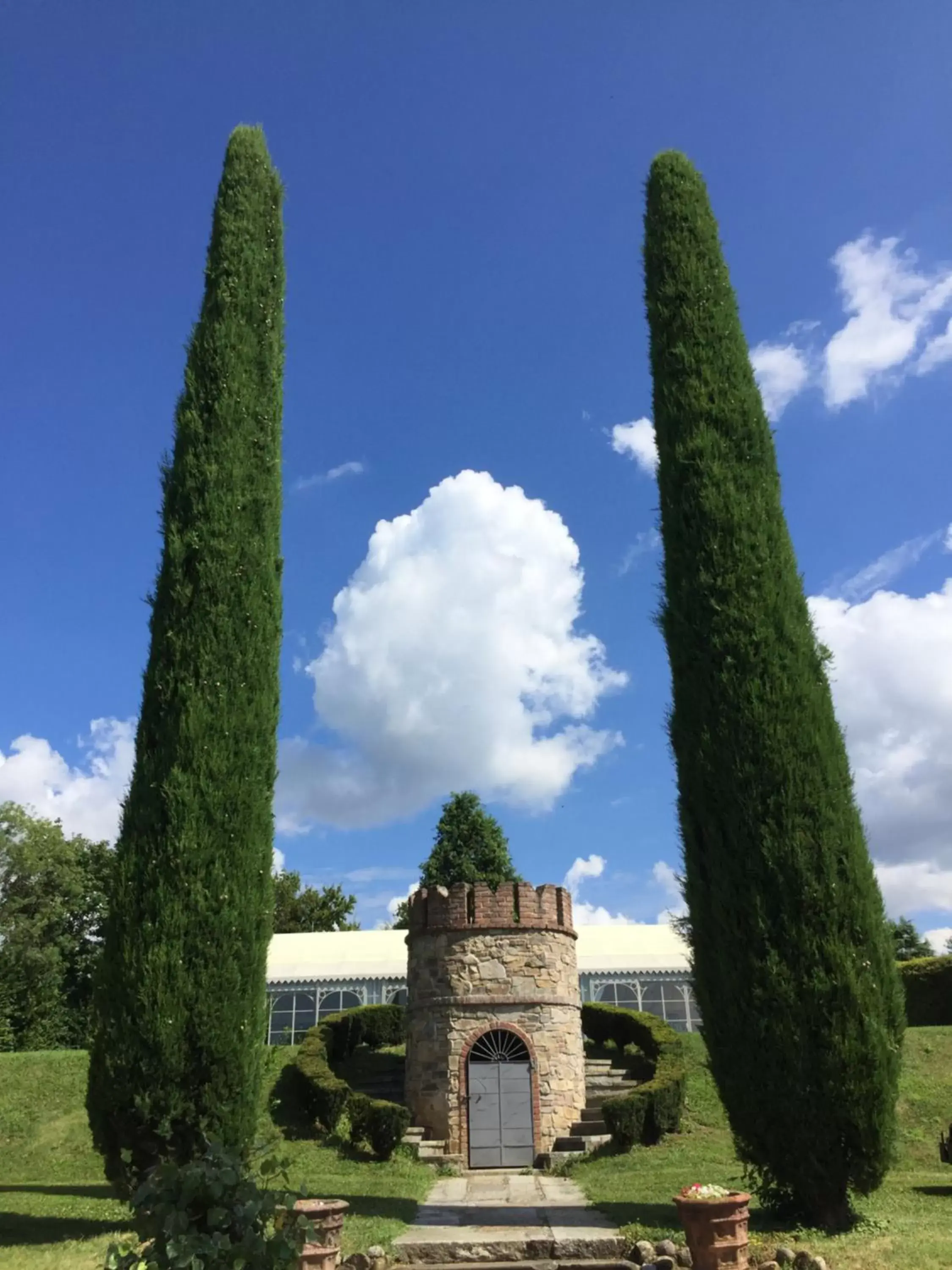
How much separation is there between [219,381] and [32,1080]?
14.9 metres

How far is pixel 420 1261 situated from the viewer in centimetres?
739

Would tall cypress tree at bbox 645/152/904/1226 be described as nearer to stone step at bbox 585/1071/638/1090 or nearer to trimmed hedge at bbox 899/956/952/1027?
stone step at bbox 585/1071/638/1090

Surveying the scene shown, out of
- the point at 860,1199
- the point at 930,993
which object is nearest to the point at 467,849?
the point at 930,993

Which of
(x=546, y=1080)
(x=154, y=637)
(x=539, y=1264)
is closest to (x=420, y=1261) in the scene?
(x=539, y=1264)

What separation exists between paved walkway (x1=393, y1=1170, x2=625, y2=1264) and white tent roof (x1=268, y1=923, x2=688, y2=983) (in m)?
13.4

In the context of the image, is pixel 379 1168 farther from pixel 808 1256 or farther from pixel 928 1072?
pixel 928 1072

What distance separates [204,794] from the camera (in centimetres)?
814

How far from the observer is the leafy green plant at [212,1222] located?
3.98 meters

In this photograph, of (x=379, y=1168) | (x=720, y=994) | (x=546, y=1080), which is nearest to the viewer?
(x=720, y=994)

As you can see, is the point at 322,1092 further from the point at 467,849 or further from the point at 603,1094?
the point at 467,849

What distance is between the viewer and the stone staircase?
1459 centimetres

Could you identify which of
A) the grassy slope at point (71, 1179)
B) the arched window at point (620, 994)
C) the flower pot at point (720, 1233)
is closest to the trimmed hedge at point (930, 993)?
the arched window at point (620, 994)

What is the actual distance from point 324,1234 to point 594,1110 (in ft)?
36.6

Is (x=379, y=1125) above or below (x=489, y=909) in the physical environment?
below
